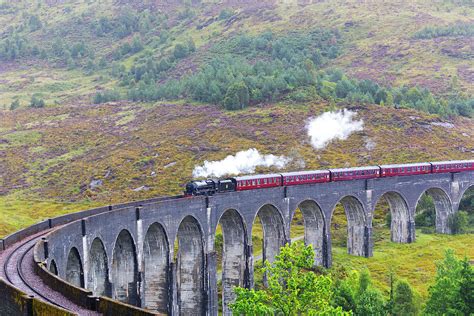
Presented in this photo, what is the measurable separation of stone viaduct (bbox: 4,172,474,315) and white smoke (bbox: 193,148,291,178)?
20242 mm

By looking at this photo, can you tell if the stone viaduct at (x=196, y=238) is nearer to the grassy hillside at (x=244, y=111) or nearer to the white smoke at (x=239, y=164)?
the grassy hillside at (x=244, y=111)

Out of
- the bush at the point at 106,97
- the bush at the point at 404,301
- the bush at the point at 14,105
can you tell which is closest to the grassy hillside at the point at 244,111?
the bush at the point at 106,97

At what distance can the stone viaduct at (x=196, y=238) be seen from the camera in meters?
41.2

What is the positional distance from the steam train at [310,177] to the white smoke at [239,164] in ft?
69.2

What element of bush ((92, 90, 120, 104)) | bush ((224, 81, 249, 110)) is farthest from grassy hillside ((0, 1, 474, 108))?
bush ((224, 81, 249, 110))

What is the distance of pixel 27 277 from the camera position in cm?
2658

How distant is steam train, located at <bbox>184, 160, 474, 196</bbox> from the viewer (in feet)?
174

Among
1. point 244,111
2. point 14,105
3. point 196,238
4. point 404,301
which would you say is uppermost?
point 14,105

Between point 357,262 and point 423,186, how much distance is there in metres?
13.7

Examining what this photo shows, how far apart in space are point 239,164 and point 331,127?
2605 centimetres

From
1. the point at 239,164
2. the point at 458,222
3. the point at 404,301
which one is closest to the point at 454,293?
the point at 404,301

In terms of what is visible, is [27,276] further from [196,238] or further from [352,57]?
[352,57]

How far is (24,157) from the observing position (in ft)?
354

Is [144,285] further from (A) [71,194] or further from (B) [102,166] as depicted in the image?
(B) [102,166]
